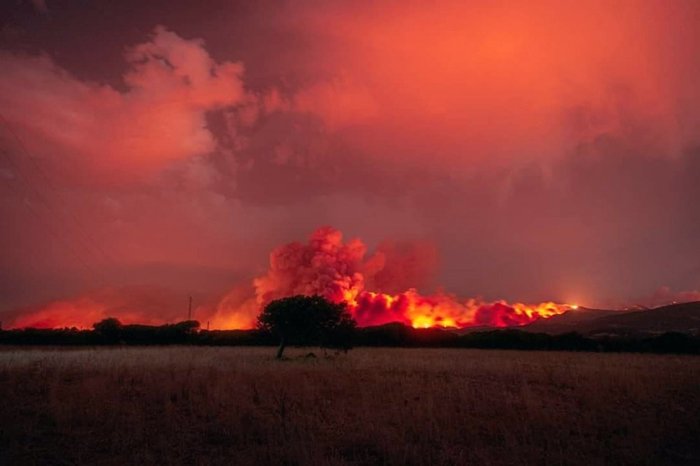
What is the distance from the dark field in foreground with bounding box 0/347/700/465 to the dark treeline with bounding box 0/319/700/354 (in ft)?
133

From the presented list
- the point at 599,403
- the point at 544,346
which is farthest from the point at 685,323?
the point at 599,403

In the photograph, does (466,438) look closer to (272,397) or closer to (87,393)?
(272,397)

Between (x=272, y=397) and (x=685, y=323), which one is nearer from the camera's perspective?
(x=272, y=397)

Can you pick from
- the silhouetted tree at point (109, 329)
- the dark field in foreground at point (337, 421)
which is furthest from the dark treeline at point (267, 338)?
the dark field in foreground at point (337, 421)

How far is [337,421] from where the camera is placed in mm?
12820

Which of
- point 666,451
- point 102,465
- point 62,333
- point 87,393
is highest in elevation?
point 62,333

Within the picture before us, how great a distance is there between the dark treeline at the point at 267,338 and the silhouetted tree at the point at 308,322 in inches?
616

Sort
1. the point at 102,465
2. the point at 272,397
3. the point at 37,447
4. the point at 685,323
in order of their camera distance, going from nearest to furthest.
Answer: the point at 102,465, the point at 37,447, the point at 272,397, the point at 685,323

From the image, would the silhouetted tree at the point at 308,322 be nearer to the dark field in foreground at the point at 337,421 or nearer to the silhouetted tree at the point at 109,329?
the dark field in foreground at the point at 337,421

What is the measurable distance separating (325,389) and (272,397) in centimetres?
268

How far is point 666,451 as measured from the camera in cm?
1145

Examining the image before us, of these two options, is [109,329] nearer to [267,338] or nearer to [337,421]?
[267,338]

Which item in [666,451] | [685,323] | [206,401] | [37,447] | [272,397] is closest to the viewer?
[37,447]

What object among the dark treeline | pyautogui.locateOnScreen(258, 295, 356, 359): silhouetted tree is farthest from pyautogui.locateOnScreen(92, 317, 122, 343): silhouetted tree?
pyautogui.locateOnScreen(258, 295, 356, 359): silhouetted tree
